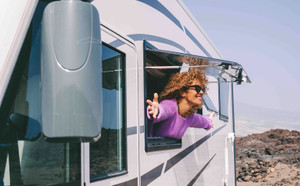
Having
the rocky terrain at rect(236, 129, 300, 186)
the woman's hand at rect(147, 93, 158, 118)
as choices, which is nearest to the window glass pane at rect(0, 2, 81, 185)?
the woman's hand at rect(147, 93, 158, 118)

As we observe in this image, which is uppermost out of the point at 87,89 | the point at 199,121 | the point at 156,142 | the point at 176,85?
the point at 176,85

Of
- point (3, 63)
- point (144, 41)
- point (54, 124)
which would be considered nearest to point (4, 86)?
point (3, 63)

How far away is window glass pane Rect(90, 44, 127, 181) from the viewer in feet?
6.67

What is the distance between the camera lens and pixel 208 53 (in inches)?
208

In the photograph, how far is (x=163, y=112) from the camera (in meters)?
2.96

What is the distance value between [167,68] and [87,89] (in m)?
1.90

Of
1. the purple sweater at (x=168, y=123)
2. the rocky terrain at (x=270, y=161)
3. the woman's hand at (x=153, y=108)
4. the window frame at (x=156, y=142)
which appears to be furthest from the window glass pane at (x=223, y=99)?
the rocky terrain at (x=270, y=161)

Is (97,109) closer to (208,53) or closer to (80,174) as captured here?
(80,174)

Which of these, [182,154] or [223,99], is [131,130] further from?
[223,99]

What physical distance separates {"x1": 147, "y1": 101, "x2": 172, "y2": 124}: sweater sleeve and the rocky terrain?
44.2 feet

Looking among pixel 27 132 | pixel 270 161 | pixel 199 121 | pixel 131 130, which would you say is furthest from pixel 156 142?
pixel 270 161

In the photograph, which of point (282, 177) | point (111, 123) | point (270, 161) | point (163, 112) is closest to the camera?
point (111, 123)

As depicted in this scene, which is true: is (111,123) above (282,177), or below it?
above

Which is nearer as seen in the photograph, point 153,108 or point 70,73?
point 70,73
